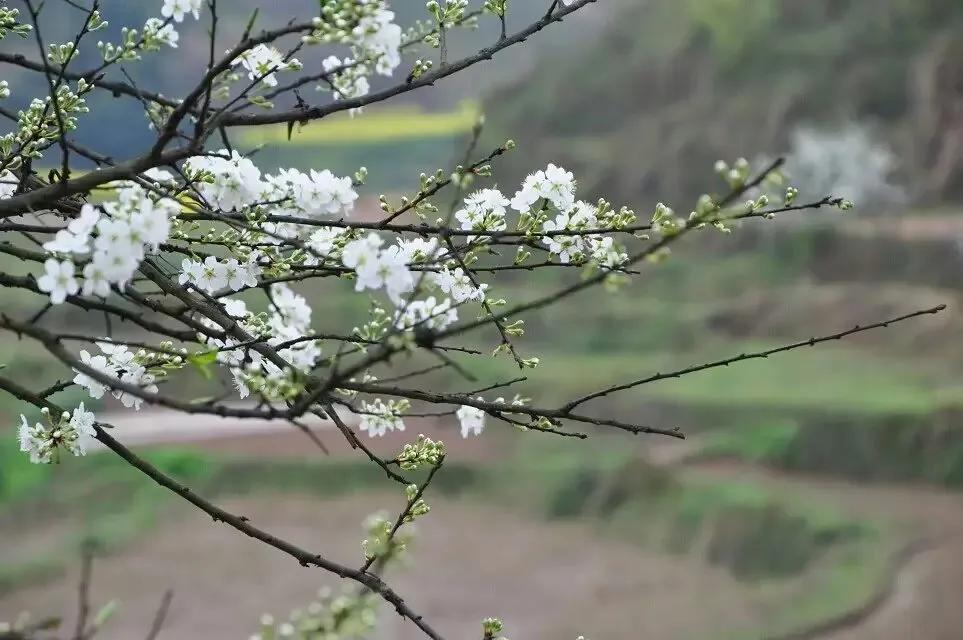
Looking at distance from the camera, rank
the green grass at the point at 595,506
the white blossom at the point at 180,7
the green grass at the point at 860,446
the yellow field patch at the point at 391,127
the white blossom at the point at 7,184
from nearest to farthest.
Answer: the white blossom at the point at 180,7 < the white blossom at the point at 7,184 < the green grass at the point at 595,506 < the green grass at the point at 860,446 < the yellow field patch at the point at 391,127

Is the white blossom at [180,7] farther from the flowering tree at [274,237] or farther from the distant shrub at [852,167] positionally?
the distant shrub at [852,167]

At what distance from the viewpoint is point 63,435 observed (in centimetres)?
77

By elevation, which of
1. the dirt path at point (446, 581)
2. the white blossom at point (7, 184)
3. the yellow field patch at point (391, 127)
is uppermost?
the yellow field patch at point (391, 127)

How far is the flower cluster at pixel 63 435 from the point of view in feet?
2.51

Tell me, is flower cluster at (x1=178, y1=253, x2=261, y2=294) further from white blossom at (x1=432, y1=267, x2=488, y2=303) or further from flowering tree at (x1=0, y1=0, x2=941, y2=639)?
white blossom at (x1=432, y1=267, x2=488, y2=303)

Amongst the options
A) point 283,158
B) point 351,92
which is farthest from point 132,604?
point 283,158

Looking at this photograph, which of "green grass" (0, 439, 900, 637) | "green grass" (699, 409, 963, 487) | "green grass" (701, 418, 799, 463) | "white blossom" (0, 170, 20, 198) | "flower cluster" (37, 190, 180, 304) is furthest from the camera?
"green grass" (701, 418, 799, 463)

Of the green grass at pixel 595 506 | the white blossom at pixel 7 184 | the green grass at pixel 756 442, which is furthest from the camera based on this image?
the green grass at pixel 756 442

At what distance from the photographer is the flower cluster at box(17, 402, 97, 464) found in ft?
2.51

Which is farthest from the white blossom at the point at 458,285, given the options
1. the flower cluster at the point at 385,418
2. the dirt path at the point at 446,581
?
the dirt path at the point at 446,581

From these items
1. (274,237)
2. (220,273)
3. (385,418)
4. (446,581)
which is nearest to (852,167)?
(446,581)

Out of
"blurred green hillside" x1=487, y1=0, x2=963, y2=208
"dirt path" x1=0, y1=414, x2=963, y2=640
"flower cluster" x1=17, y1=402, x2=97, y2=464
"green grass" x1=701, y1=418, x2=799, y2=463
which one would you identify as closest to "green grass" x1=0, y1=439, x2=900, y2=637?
"dirt path" x1=0, y1=414, x2=963, y2=640

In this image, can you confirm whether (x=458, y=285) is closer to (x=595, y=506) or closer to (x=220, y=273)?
(x=220, y=273)

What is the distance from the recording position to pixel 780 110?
14.6 feet
